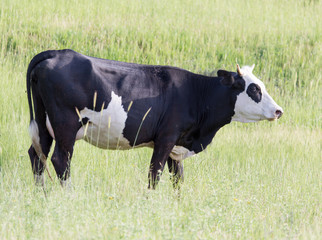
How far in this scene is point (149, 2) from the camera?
52.4 ft

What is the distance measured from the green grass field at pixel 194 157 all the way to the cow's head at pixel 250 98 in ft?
2.46

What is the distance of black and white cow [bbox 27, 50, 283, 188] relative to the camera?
20.1 ft

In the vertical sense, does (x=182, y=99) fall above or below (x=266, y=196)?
above

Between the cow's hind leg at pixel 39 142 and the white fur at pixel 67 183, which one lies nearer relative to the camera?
the white fur at pixel 67 183

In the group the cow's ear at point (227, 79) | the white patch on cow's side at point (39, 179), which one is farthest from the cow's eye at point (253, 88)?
the white patch on cow's side at point (39, 179)

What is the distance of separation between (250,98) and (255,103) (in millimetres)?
86

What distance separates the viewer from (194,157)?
7.83m

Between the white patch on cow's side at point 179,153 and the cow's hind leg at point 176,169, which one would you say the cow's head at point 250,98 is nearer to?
the white patch on cow's side at point 179,153

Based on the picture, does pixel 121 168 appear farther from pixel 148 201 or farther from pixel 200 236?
pixel 200 236

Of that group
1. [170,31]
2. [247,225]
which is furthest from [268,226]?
[170,31]

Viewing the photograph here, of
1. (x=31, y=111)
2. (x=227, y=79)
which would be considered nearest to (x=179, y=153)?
(x=227, y=79)

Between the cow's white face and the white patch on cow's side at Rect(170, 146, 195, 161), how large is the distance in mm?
→ 822

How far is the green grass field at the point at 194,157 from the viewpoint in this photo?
494 cm

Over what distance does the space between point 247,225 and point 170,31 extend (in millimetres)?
8751
